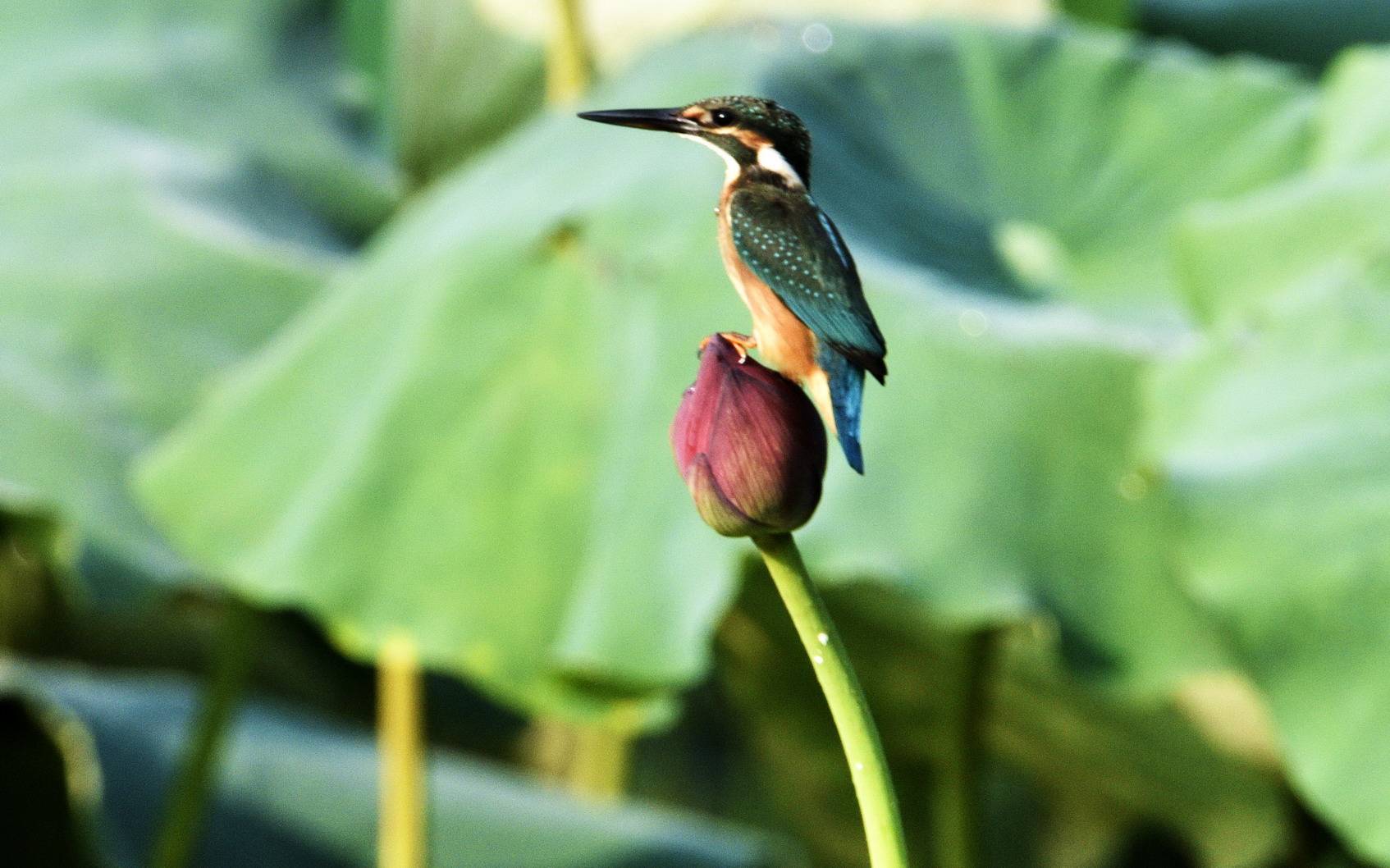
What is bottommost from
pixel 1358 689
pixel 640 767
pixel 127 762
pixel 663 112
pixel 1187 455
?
pixel 640 767

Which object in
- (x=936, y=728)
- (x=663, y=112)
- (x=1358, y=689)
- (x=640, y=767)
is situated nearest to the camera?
(x=663, y=112)

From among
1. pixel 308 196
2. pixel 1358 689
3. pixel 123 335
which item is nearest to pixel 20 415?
pixel 123 335

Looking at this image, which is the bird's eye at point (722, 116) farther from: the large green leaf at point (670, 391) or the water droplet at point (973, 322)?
the water droplet at point (973, 322)

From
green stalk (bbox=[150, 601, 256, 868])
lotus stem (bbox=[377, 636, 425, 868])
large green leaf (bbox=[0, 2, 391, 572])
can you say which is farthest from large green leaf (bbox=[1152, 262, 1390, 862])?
large green leaf (bbox=[0, 2, 391, 572])

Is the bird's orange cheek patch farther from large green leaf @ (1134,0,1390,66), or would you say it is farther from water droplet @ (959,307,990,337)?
large green leaf @ (1134,0,1390,66)

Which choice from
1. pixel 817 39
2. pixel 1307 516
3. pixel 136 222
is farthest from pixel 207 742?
pixel 1307 516

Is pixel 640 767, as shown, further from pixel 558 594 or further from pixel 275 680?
pixel 558 594
